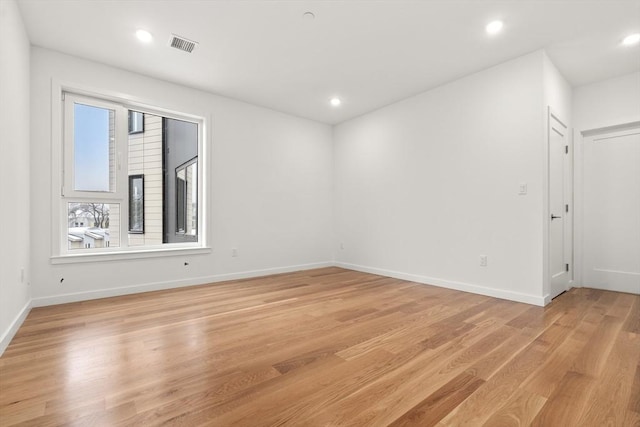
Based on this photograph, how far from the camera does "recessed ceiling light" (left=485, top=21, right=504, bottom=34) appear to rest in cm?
276

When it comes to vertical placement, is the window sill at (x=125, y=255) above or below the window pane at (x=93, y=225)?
below

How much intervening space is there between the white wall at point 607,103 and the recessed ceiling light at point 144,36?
204 inches

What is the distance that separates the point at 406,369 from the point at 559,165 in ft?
10.8

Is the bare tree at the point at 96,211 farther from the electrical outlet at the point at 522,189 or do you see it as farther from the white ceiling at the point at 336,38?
the electrical outlet at the point at 522,189

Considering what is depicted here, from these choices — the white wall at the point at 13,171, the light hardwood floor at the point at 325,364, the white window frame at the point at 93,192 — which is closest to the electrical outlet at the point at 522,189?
the light hardwood floor at the point at 325,364

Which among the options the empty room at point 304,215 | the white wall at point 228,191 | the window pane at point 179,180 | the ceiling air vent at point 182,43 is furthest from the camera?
the window pane at point 179,180

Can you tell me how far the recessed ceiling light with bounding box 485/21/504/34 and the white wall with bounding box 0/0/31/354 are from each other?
3832 millimetres

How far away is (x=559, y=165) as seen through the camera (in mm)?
3617

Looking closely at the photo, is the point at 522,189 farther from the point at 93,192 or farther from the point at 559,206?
the point at 93,192

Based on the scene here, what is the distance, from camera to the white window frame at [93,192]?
3264 mm

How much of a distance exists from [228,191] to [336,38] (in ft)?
8.39

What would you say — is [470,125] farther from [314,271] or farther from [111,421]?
[111,421]

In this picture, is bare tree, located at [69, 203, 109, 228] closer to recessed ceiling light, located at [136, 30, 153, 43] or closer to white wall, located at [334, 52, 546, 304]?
recessed ceiling light, located at [136, 30, 153, 43]

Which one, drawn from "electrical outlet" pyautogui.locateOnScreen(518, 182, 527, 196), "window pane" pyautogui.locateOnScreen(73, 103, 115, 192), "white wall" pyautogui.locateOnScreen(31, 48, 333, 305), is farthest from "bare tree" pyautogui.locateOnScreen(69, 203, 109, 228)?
"electrical outlet" pyautogui.locateOnScreen(518, 182, 527, 196)
